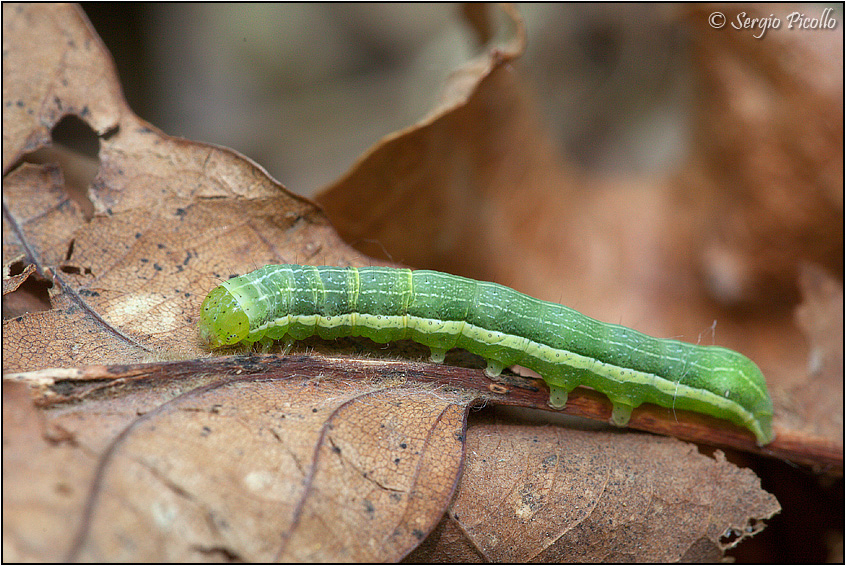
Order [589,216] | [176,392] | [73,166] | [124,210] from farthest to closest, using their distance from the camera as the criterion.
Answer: [589,216] < [73,166] < [124,210] < [176,392]

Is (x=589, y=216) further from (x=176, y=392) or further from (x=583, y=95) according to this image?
(x=176, y=392)

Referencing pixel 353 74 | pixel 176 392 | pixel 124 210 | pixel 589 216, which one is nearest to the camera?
pixel 176 392

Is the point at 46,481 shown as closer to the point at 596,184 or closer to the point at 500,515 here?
the point at 500,515

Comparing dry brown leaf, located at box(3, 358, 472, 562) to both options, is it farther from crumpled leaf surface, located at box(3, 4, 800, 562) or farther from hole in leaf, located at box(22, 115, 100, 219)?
hole in leaf, located at box(22, 115, 100, 219)

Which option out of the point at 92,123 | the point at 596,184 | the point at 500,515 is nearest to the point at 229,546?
the point at 500,515

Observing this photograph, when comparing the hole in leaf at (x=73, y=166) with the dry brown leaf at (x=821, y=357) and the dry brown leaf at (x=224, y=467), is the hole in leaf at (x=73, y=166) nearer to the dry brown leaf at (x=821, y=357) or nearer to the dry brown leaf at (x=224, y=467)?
the dry brown leaf at (x=224, y=467)

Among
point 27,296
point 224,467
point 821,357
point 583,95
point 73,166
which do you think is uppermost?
point 583,95

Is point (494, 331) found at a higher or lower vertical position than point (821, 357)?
lower

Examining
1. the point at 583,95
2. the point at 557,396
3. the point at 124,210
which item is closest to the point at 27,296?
the point at 124,210
